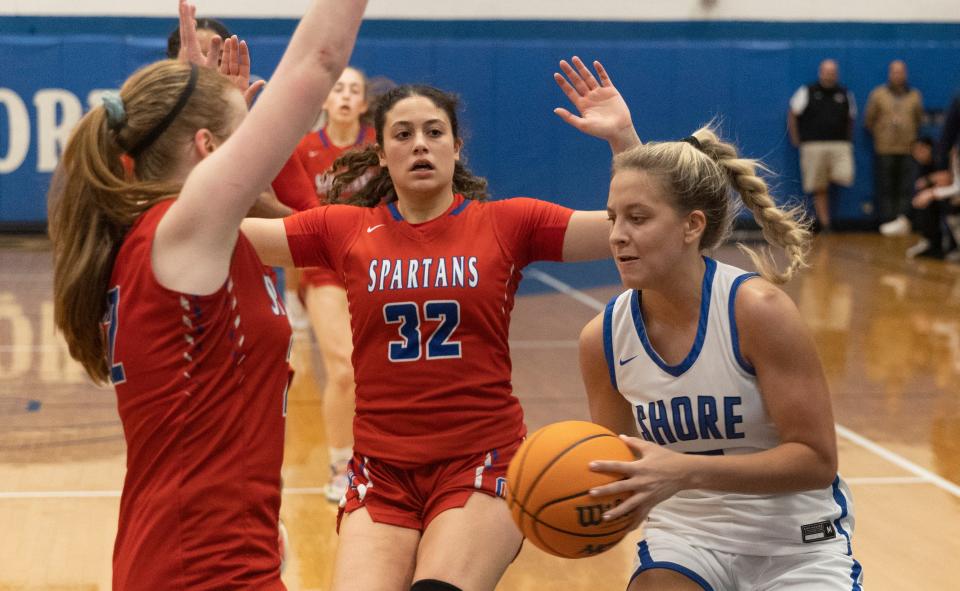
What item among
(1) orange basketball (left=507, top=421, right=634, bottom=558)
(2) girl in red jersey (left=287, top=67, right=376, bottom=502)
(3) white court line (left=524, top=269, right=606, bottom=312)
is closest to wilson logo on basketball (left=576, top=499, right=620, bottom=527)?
(1) orange basketball (left=507, top=421, right=634, bottom=558)

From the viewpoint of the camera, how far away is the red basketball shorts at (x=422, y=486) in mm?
Answer: 3408

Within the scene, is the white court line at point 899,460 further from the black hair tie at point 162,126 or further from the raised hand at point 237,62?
the black hair tie at point 162,126

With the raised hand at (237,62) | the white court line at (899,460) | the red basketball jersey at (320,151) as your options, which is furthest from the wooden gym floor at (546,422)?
the raised hand at (237,62)

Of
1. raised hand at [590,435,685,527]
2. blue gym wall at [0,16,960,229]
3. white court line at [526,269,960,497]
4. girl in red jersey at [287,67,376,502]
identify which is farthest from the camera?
blue gym wall at [0,16,960,229]

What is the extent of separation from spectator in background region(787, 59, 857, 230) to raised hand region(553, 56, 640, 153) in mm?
12598

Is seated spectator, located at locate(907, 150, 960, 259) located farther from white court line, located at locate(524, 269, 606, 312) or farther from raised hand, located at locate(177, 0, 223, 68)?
raised hand, located at locate(177, 0, 223, 68)

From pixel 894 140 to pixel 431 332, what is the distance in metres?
13.4

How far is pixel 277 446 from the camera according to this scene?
2.28 m

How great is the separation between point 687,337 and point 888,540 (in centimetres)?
275

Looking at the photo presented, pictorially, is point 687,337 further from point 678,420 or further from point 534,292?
point 534,292

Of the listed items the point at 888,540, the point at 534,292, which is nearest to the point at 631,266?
the point at 888,540

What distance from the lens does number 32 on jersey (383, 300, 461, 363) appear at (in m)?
3.52

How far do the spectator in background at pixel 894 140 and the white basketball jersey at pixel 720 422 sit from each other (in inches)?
527

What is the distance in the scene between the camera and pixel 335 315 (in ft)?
19.3
